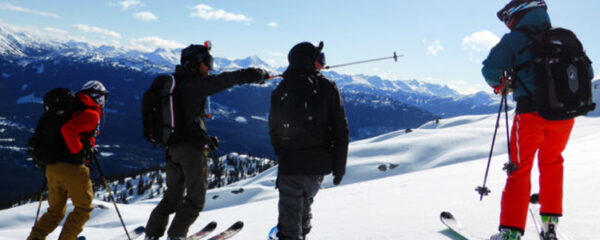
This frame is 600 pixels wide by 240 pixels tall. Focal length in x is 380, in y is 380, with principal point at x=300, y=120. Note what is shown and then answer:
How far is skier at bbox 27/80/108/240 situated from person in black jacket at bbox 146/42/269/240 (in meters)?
1.33

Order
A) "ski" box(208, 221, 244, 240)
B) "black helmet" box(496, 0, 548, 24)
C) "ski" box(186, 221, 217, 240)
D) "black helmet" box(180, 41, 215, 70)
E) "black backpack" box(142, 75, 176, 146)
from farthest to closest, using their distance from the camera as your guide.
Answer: "ski" box(186, 221, 217, 240) → "ski" box(208, 221, 244, 240) → "black helmet" box(180, 41, 215, 70) → "black backpack" box(142, 75, 176, 146) → "black helmet" box(496, 0, 548, 24)

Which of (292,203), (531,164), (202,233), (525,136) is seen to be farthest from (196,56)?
(531,164)

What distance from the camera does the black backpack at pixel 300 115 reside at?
4.66 meters

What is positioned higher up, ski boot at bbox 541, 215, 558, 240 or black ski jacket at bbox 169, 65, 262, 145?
black ski jacket at bbox 169, 65, 262, 145

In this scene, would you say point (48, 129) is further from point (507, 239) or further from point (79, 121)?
point (507, 239)

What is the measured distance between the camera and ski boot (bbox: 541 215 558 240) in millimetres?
4816

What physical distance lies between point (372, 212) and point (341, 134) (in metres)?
4.34

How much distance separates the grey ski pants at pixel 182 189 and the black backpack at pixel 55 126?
68.3 inches

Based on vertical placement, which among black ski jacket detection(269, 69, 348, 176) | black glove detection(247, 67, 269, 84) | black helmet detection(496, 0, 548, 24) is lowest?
black ski jacket detection(269, 69, 348, 176)

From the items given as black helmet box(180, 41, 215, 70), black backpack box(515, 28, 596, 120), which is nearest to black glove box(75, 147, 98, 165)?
black helmet box(180, 41, 215, 70)

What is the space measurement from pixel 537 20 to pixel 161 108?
5.29 meters

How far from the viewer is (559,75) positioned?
449 cm

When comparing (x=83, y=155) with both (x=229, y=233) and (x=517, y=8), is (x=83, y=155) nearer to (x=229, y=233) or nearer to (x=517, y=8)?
(x=229, y=233)

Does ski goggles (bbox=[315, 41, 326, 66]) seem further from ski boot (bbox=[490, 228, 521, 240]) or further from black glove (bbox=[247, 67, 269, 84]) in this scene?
ski boot (bbox=[490, 228, 521, 240])
